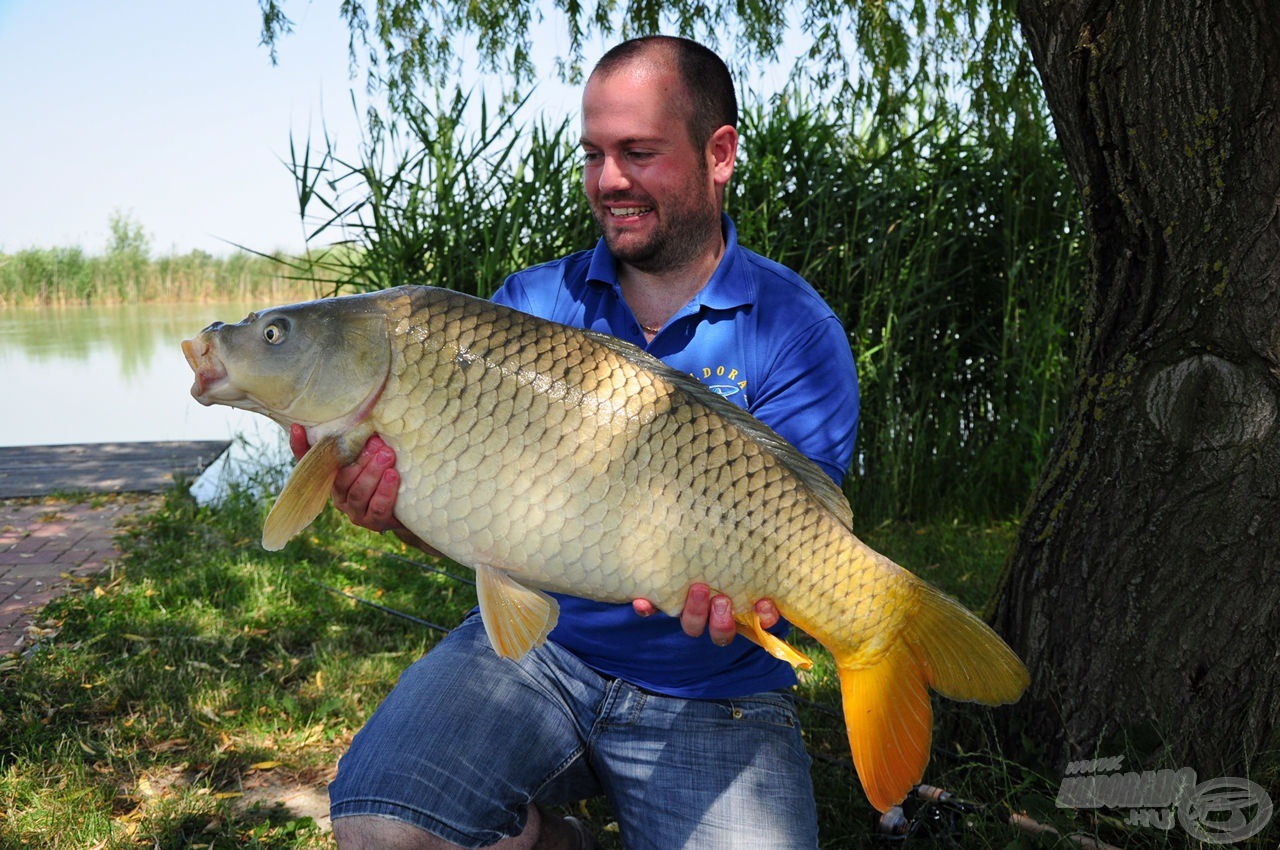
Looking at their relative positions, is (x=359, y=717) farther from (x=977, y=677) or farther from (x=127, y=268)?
(x=127, y=268)

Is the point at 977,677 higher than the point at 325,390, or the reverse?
the point at 325,390

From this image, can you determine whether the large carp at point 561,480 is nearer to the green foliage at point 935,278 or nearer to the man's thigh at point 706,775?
the man's thigh at point 706,775

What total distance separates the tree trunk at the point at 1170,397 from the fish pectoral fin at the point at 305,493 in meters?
1.42

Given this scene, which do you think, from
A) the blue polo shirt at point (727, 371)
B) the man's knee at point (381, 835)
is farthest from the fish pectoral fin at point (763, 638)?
the man's knee at point (381, 835)

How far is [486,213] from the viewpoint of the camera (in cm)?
452

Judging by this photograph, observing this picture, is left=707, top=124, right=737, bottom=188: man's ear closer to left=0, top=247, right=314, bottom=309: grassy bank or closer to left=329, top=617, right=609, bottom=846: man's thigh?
left=329, top=617, right=609, bottom=846: man's thigh

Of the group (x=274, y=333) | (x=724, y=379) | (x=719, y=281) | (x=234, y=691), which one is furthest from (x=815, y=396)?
(x=234, y=691)

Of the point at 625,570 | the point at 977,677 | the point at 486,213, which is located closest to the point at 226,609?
the point at 486,213

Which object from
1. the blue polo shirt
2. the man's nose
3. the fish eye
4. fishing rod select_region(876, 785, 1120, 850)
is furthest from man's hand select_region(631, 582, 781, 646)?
the man's nose

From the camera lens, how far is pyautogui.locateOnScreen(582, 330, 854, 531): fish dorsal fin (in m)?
1.56

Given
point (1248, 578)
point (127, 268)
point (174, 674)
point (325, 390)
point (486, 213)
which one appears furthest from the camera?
point (127, 268)

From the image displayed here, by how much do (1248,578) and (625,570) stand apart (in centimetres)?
120

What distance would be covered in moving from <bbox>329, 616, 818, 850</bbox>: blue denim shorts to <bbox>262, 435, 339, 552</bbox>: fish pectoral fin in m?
0.41

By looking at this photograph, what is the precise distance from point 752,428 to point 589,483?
262 mm
